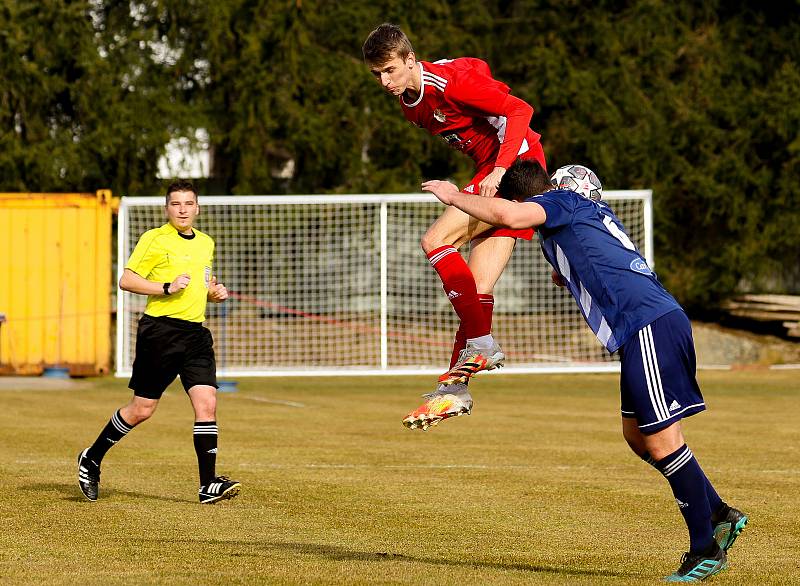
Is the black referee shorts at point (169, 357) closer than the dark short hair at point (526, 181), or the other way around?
the dark short hair at point (526, 181)

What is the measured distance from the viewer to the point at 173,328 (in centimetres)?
1050

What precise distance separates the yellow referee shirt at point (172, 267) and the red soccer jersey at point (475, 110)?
8.29ft

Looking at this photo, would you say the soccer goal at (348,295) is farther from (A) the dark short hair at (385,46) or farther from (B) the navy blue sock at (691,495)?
(B) the navy blue sock at (691,495)

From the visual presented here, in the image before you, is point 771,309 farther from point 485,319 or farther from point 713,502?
point 713,502

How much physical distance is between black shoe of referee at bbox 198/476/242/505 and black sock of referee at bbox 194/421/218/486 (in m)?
0.10

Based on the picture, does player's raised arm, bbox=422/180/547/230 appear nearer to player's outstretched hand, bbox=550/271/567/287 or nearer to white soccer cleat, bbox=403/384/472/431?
player's outstretched hand, bbox=550/271/567/287

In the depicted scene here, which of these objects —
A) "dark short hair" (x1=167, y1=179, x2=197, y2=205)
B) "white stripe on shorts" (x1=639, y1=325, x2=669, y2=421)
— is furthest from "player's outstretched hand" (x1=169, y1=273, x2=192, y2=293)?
"white stripe on shorts" (x1=639, y1=325, x2=669, y2=421)

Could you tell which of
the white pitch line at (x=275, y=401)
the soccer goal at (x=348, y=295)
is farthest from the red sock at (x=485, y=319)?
the soccer goal at (x=348, y=295)

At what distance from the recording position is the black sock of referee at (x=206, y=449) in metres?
10.3

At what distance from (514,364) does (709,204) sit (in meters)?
6.66

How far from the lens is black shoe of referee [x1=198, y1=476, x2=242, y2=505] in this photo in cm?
991

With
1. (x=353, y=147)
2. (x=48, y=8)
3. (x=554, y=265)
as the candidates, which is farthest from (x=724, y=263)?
(x=554, y=265)

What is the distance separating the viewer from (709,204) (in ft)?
97.0

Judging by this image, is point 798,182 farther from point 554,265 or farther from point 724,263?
point 554,265
